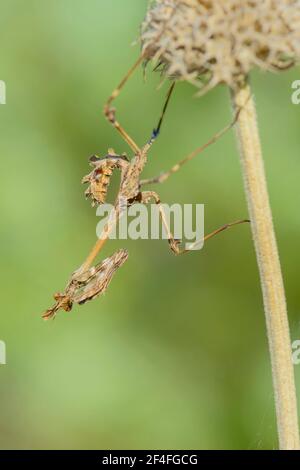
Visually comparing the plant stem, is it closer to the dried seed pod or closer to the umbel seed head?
the umbel seed head

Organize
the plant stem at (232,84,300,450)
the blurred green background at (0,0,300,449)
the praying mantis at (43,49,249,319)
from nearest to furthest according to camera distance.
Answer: the plant stem at (232,84,300,450) < the praying mantis at (43,49,249,319) < the blurred green background at (0,0,300,449)

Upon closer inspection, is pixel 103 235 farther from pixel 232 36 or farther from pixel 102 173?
pixel 232 36

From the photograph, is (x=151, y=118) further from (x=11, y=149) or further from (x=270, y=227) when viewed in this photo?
(x=270, y=227)

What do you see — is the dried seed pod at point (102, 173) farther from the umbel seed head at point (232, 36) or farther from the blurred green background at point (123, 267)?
the blurred green background at point (123, 267)

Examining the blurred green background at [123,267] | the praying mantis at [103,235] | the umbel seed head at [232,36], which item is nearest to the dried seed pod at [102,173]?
the praying mantis at [103,235]

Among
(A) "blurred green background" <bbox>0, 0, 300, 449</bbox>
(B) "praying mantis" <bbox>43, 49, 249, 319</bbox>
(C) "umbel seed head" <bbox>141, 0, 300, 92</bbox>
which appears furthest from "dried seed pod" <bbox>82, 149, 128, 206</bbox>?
Answer: (A) "blurred green background" <bbox>0, 0, 300, 449</bbox>

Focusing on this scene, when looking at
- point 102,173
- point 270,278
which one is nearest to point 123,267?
point 102,173

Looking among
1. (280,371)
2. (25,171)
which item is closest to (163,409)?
(25,171)
